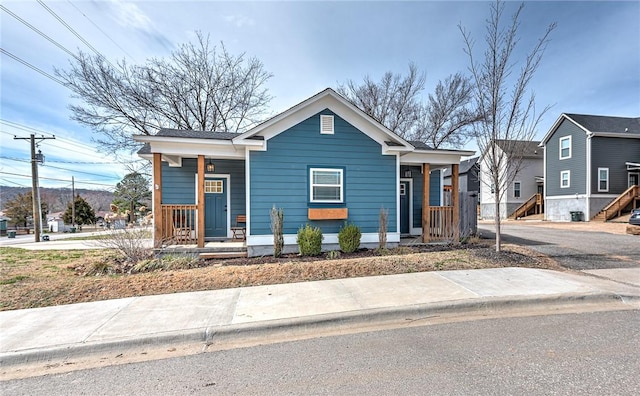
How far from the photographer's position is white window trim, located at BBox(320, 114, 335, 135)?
28.0 feet

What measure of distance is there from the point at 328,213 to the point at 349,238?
96 cm

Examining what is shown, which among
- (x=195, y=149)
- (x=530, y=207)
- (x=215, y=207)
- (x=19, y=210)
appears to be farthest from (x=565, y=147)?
(x=19, y=210)

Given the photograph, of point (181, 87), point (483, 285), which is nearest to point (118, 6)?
point (181, 87)

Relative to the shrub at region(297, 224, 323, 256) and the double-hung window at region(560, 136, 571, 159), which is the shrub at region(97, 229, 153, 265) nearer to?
the shrub at region(297, 224, 323, 256)

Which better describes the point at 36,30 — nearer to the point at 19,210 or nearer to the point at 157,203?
the point at 157,203

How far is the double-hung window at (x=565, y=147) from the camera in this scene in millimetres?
21609

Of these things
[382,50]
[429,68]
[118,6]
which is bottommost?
[118,6]

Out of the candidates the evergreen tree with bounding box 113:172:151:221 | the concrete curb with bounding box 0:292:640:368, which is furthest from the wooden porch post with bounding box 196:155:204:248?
the evergreen tree with bounding box 113:172:151:221

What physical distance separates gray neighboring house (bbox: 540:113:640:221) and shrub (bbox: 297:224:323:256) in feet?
73.5

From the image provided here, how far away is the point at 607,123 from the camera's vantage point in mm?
21188

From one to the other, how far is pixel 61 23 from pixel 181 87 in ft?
20.7

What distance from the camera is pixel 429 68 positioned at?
815 inches

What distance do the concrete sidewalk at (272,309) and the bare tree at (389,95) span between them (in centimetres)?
1906

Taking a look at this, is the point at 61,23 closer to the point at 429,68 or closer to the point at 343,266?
the point at 343,266
